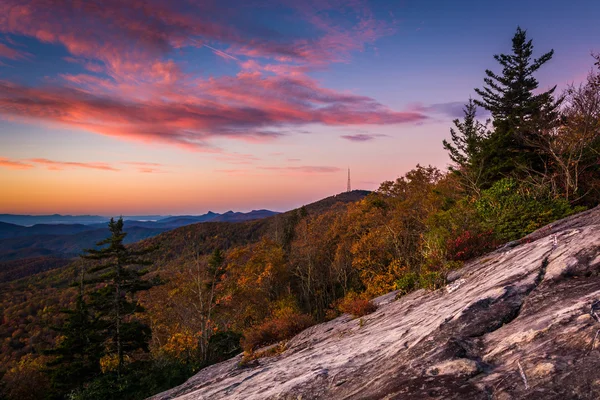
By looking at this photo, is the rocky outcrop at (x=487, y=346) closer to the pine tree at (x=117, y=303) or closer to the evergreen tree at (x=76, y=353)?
the pine tree at (x=117, y=303)

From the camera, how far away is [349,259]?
31.9 meters

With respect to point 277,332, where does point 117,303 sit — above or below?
below

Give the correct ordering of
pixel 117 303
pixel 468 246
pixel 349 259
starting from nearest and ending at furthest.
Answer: pixel 468 246 < pixel 117 303 < pixel 349 259

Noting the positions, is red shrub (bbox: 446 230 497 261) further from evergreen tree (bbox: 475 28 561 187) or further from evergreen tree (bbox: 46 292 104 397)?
evergreen tree (bbox: 46 292 104 397)

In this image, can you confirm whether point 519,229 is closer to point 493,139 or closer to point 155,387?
point 493,139

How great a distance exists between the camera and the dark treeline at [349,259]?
11.0 metres

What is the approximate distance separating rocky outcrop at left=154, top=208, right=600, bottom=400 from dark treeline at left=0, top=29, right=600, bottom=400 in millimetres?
2428

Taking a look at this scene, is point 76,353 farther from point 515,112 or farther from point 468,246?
point 515,112

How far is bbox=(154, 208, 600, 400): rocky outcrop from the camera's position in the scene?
2721mm

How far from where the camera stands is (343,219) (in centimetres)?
2919

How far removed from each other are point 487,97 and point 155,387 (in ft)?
131

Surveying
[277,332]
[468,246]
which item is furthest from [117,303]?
[468,246]

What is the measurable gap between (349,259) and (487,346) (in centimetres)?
2888

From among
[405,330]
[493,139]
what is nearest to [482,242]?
[405,330]
